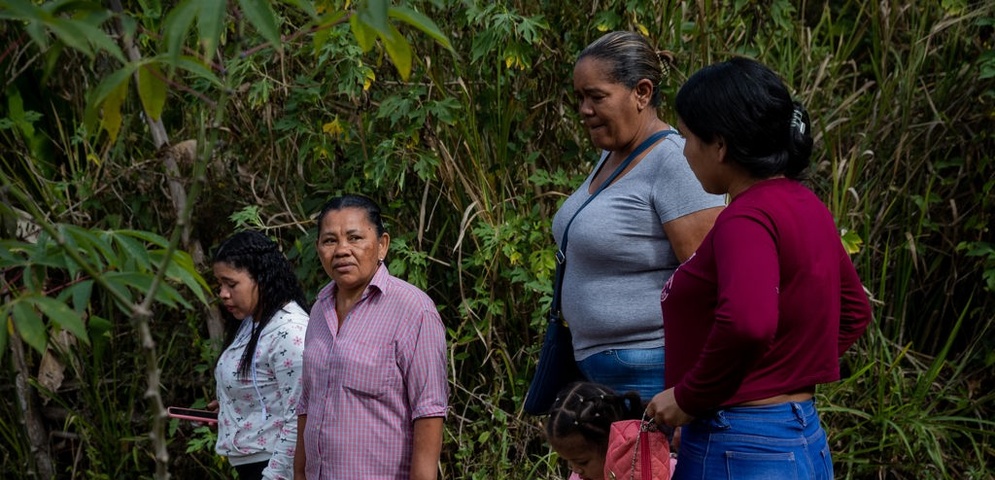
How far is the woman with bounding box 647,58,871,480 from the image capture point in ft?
7.25

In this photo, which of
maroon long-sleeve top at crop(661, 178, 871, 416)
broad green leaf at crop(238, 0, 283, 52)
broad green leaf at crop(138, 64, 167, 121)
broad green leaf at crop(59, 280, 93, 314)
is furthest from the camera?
→ maroon long-sleeve top at crop(661, 178, 871, 416)

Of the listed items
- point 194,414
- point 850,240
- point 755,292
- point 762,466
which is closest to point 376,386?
point 194,414

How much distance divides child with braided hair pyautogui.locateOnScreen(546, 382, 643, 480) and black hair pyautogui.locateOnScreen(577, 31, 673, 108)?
0.84 m

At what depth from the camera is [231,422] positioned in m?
3.91

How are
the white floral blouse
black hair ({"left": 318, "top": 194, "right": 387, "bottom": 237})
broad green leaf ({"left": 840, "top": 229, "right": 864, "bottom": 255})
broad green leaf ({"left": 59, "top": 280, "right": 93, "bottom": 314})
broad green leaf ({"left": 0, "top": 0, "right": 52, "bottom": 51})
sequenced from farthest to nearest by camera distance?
broad green leaf ({"left": 840, "top": 229, "right": 864, "bottom": 255}) < the white floral blouse < black hair ({"left": 318, "top": 194, "right": 387, "bottom": 237}) < broad green leaf ({"left": 59, "top": 280, "right": 93, "bottom": 314}) < broad green leaf ({"left": 0, "top": 0, "right": 52, "bottom": 51})

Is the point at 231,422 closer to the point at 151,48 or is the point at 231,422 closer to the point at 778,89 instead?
the point at 778,89

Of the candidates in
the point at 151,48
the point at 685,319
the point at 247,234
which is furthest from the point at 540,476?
the point at 151,48

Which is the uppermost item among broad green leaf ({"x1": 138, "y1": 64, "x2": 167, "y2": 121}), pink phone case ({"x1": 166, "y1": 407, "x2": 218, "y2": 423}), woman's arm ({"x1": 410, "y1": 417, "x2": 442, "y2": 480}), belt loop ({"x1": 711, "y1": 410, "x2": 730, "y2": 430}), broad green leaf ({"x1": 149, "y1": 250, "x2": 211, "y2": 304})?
broad green leaf ({"x1": 138, "y1": 64, "x2": 167, "y2": 121})

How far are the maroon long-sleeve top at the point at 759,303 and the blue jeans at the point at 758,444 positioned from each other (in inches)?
1.4

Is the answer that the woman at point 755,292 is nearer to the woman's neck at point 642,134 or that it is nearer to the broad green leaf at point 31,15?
the woman's neck at point 642,134

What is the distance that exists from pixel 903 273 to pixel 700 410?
121 inches

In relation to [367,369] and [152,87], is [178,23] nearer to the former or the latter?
[152,87]

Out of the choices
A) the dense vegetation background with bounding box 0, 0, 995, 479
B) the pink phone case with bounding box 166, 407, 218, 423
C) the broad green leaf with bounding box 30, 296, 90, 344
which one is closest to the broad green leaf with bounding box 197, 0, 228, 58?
the broad green leaf with bounding box 30, 296, 90, 344

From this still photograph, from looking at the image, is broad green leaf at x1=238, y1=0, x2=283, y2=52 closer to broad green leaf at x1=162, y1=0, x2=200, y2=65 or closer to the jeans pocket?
broad green leaf at x1=162, y1=0, x2=200, y2=65
